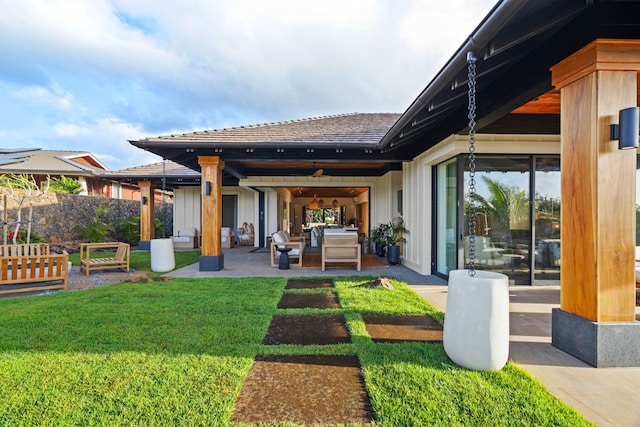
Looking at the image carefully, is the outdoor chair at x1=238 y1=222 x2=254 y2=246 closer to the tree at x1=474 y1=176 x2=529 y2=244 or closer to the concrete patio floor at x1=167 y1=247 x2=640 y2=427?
the concrete patio floor at x1=167 y1=247 x2=640 y2=427

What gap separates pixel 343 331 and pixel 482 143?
13.6 feet

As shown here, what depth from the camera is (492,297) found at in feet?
7.93

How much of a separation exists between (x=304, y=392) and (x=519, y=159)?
5447 millimetres

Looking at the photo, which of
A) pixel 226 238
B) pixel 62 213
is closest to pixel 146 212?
pixel 62 213

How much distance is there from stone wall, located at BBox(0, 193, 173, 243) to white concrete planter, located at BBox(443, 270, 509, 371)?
12.6m

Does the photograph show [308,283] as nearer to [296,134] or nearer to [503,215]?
[296,134]

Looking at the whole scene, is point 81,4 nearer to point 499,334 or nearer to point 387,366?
point 387,366

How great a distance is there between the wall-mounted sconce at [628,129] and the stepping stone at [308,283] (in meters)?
4.23

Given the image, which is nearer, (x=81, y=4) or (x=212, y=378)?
(x=212, y=378)

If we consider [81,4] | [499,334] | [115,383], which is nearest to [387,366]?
[499,334]

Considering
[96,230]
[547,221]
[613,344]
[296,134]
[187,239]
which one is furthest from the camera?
[187,239]

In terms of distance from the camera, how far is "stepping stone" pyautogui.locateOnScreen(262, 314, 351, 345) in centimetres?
314

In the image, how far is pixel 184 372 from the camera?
7.98 feet

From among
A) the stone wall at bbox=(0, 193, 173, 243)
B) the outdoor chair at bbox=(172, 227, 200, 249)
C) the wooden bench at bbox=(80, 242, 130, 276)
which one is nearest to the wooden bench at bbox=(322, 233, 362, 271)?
the wooden bench at bbox=(80, 242, 130, 276)
